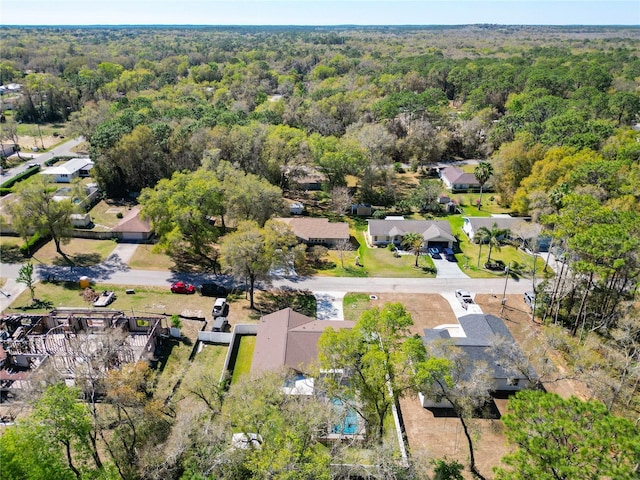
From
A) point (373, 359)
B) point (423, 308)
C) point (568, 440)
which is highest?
point (568, 440)

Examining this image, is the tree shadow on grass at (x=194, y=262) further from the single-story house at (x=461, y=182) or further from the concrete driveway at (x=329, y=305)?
the single-story house at (x=461, y=182)

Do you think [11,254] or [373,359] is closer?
[373,359]

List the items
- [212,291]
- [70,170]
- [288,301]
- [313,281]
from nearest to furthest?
[288,301], [212,291], [313,281], [70,170]

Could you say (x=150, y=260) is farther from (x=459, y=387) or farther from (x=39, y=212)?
(x=459, y=387)

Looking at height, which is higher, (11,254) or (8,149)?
(8,149)

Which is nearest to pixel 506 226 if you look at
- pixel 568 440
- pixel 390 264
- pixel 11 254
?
pixel 390 264

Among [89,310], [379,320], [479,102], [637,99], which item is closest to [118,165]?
[89,310]

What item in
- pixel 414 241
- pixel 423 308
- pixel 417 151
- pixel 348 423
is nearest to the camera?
pixel 348 423
